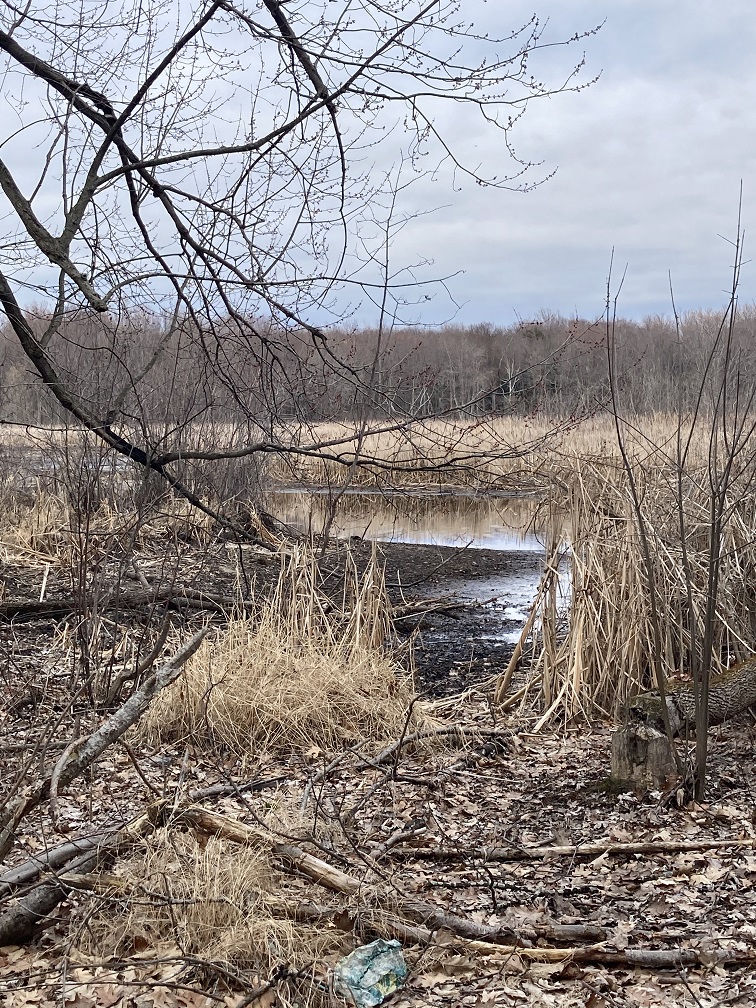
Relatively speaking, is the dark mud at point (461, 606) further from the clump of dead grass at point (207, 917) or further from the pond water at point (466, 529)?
the clump of dead grass at point (207, 917)

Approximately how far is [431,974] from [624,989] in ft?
1.97

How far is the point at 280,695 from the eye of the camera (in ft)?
17.9

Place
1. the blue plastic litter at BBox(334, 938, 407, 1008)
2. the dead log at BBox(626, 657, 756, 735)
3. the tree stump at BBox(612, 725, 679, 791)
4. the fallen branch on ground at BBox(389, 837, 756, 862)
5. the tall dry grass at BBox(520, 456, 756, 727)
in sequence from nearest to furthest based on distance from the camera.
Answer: the blue plastic litter at BBox(334, 938, 407, 1008) < the fallen branch on ground at BBox(389, 837, 756, 862) < the tree stump at BBox(612, 725, 679, 791) < the dead log at BBox(626, 657, 756, 735) < the tall dry grass at BBox(520, 456, 756, 727)

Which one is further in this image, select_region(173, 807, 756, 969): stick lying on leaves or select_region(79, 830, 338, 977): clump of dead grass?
select_region(173, 807, 756, 969): stick lying on leaves

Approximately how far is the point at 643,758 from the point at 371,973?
2.16 meters

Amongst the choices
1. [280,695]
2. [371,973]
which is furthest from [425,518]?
[371,973]

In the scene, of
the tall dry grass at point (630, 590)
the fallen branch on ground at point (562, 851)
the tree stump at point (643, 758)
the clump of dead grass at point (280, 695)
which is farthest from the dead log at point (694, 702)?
the clump of dead grass at point (280, 695)

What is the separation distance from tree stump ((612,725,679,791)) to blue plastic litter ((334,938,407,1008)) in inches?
79.1

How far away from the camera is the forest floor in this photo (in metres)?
2.93

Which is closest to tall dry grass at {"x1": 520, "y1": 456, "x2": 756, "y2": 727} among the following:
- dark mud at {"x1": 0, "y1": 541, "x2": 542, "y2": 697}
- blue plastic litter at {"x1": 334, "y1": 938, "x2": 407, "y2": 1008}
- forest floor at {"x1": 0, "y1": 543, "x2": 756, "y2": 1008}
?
forest floor at {"x1": 0, "y1": 543, "x2": 756, "y2": 1008}

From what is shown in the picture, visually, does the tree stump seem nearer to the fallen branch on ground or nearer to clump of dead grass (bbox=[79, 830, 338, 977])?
the fallen branch on ground

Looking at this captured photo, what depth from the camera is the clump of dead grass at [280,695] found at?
539 centimetres

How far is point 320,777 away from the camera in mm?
4914

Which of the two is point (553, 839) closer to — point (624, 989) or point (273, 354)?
point (624, 989)
